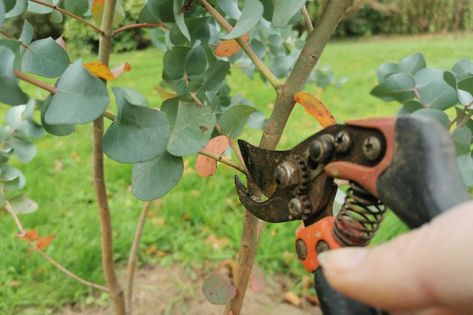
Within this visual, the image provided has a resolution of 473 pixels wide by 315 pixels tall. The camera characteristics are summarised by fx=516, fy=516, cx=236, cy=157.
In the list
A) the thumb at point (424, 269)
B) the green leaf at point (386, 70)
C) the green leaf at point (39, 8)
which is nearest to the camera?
the thumb at point (424, 269)

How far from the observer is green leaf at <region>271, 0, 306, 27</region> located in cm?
54

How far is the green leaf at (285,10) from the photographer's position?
54 centimetres

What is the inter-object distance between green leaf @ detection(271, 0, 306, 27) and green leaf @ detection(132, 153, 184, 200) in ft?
0.62

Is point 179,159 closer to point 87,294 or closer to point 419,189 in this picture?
point 419,189

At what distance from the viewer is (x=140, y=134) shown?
0.53 meters

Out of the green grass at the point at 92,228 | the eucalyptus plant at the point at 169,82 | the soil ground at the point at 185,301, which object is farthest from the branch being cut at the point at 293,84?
the green grass at the point at 92,228

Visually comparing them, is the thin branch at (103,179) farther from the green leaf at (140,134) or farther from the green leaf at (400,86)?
the green leaf at (400,86)

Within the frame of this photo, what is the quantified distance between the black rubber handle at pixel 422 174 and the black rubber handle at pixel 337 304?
0.38 feet

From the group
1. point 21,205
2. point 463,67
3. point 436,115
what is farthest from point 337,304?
point 21,205

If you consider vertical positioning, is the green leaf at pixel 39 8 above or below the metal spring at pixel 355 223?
below

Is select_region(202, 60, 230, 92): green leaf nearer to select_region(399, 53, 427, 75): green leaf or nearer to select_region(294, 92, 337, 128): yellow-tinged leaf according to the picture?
select_region(294, 92, 337, 128): yellow-tinged leaf

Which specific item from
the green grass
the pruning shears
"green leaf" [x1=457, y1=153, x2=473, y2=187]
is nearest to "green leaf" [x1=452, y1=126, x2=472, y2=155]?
"green leaf" [x1=457, y1=153, x2=473, y2=187]

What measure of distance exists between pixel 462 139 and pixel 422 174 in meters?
0.36

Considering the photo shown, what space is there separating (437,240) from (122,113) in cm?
33
